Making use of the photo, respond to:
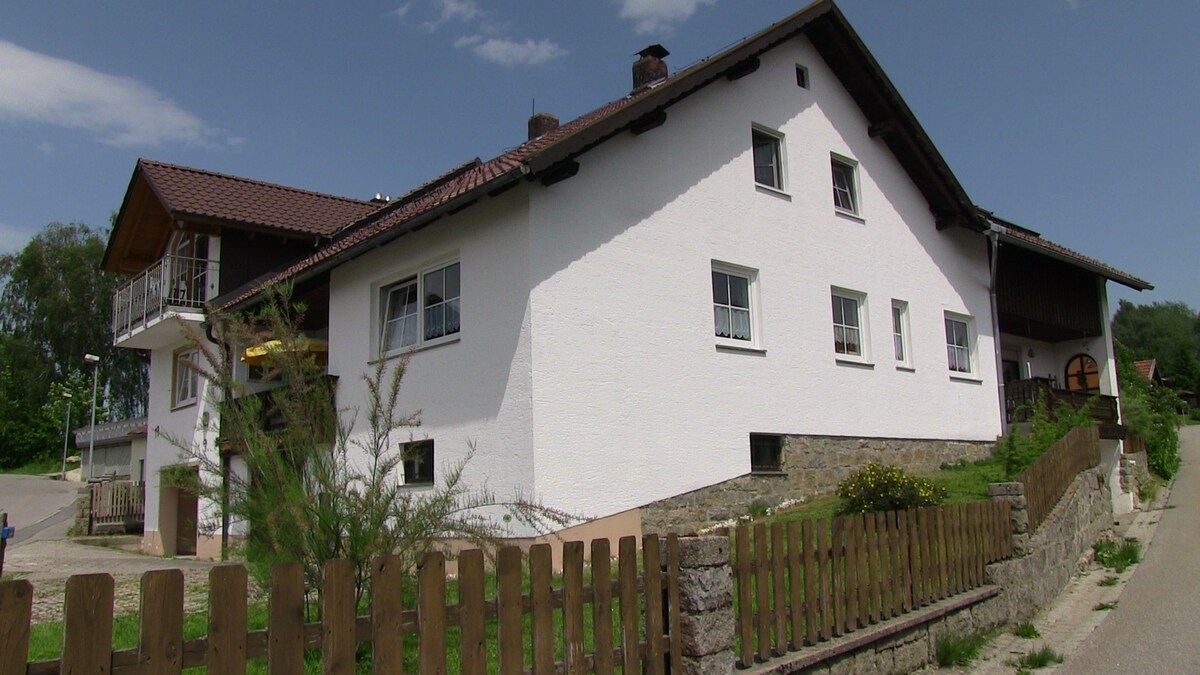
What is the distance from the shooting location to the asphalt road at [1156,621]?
7.72 m

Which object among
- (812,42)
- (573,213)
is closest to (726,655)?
(573,213)

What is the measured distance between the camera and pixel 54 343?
50219mm

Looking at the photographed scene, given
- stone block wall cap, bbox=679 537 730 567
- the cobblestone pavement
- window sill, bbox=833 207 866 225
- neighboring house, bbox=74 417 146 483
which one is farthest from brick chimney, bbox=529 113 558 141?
neighboring house, bbox=74 417 146 483

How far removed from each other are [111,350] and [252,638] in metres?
54.7

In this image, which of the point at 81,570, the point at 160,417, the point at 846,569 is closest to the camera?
the point at 846,569

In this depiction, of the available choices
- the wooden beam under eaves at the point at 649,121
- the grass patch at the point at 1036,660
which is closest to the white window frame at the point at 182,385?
the wooden beam under eaves at the point at 649,121

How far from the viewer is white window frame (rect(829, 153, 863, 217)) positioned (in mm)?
16578

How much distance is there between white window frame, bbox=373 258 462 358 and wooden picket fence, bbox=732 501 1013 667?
651 cm

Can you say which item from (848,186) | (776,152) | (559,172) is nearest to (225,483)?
(559,172)

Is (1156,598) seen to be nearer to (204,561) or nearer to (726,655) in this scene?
(726,655)

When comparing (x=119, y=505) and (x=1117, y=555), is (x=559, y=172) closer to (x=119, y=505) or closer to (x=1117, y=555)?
(x=1117, y=555)

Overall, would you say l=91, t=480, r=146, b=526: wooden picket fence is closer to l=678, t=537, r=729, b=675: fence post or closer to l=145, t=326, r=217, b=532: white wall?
l=145, t=326, r=217, b=532: white wall

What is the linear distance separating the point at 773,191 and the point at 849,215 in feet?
7.20

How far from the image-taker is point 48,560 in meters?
16.6
